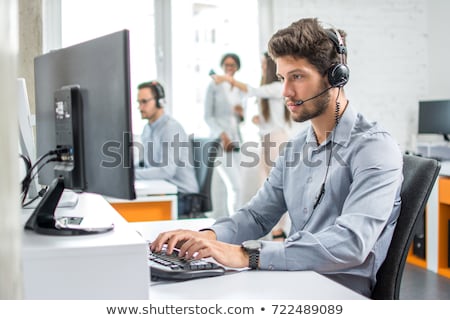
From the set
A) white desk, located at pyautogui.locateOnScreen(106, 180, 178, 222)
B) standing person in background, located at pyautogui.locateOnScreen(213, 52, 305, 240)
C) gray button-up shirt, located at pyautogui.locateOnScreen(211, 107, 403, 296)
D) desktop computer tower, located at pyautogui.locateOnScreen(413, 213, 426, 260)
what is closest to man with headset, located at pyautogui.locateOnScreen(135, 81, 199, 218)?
white desk, located at pyautogui.locateOnScreen(106, 180, 178, 222)

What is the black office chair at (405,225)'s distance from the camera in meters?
1.10

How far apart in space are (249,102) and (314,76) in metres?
2.59

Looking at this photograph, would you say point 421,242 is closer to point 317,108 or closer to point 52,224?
point 317,108

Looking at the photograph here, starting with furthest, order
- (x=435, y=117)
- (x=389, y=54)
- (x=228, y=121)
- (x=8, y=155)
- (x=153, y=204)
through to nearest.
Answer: (x=389, y=54)
(x=228, y=121)
(x=435, y=117)
(x=153, y=204)
(x=8, y=155)

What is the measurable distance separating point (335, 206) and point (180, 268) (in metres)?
0.42

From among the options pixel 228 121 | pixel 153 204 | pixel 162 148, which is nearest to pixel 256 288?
pixel 153 204

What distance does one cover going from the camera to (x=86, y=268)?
78 centimetres

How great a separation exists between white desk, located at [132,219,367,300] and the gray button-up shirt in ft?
0.19

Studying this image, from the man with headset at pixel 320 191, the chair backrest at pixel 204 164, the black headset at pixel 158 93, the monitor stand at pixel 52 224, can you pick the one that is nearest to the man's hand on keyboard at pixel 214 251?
the man with headset at pixel 320 191

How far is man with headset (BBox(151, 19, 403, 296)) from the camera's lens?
3.50 feet

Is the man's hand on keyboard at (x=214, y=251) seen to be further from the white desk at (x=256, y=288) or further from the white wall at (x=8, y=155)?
the white wall at (x=8, y=155)

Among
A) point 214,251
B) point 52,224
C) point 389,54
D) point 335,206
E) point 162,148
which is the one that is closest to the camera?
point 52,224

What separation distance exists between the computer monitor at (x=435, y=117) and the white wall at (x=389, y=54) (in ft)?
1.24

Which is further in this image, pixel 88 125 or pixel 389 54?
pixel 389 54
